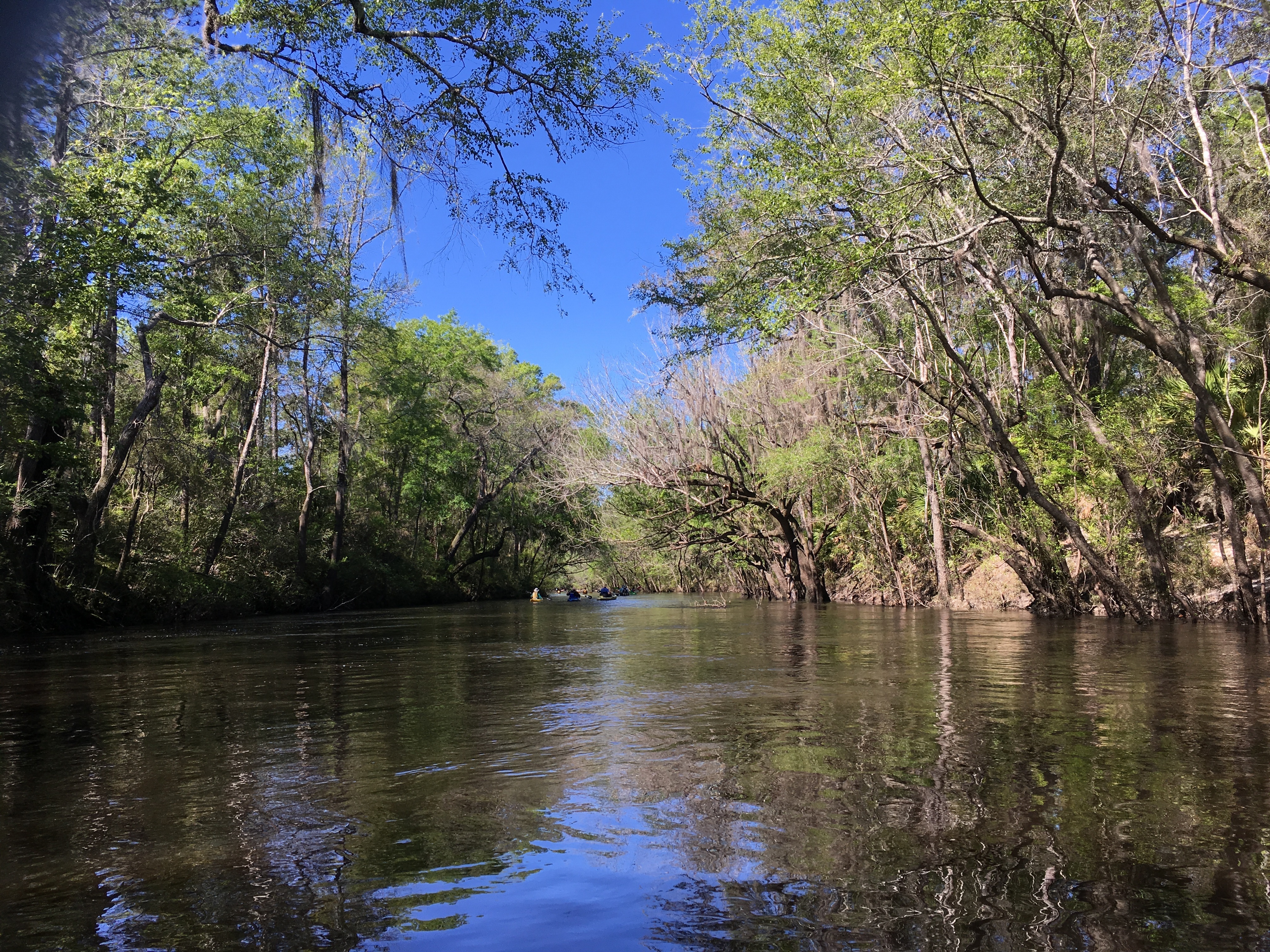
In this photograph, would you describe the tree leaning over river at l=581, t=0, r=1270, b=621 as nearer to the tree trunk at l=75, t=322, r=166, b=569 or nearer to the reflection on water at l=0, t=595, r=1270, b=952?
the reflection on water at l=0, t=595, r=1270, b=952

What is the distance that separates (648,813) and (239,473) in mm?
22793

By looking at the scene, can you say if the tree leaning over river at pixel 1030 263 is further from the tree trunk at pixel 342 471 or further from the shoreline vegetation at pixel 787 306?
the tree trunk at pixel 342 471

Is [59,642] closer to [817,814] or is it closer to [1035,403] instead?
[817,814]

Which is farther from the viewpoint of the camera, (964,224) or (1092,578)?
(1092,578)

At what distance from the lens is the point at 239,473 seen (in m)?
23.3

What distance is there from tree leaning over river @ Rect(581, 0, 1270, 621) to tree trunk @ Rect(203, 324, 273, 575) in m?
12.2

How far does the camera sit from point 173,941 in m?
2.40

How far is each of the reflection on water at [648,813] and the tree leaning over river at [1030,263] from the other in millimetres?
6662

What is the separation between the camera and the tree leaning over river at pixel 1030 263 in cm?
1084

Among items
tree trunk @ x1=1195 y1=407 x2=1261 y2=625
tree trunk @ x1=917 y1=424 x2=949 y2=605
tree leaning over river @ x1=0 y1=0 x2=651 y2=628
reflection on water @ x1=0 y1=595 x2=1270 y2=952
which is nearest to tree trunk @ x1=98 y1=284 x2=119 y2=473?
tree leaning over river @ x1=0 y1=0 x2=651 y2=628

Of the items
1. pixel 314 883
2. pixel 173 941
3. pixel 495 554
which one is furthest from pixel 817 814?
pixel 495 554

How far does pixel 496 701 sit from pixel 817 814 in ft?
13.2

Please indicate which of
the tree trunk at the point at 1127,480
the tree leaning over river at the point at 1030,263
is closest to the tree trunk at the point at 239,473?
the tree leaning over river at the point at 1030,263

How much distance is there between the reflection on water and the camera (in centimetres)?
249
